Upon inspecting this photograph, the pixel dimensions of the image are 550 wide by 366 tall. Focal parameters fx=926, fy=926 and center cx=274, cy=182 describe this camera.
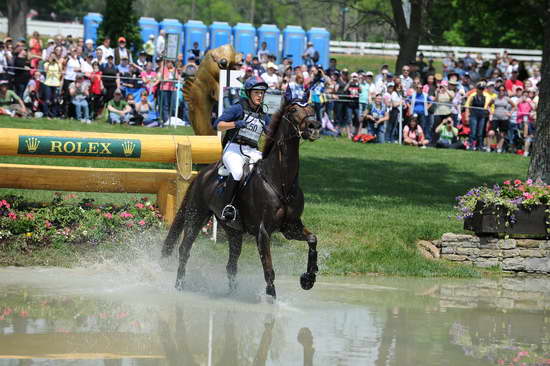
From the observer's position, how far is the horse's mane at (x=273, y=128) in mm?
10930

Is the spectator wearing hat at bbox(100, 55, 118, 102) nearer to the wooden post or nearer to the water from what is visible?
the wooden post

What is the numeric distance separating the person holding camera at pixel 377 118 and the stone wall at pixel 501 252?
12807 mm

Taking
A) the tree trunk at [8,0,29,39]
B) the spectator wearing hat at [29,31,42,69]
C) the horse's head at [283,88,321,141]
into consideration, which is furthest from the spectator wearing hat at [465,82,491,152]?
the tree trunk at [8,0,29,39]

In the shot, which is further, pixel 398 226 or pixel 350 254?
pixel 398 226

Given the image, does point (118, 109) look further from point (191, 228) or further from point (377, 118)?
point (191, 228)

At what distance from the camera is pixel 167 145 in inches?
562

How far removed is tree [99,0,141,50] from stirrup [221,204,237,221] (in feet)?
89.0

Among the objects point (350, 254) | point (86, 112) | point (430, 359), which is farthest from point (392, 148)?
point (430, 359)

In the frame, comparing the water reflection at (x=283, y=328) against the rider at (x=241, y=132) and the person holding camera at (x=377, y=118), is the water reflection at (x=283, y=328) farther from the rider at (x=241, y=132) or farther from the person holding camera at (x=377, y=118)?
the person holding camera at (x=377, y=118)

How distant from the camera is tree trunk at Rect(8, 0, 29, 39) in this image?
1864 inches

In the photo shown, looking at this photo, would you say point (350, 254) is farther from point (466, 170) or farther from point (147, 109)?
point (147, 109)

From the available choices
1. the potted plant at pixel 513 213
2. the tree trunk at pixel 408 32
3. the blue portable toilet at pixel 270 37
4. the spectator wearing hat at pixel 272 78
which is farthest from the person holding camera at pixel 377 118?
the blue portable toilet at pixel 270 37

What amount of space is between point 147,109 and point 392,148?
7.14 metres

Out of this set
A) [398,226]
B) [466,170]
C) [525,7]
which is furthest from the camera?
[525,7]
